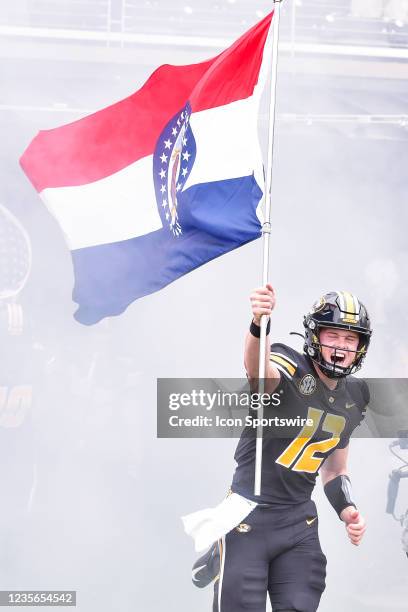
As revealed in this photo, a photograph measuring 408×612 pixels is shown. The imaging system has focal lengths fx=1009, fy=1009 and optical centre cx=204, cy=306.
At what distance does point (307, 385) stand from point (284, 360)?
16 centimetres

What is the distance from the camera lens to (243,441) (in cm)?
477

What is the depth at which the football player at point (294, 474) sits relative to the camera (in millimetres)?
4516

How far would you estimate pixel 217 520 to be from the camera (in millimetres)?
4543

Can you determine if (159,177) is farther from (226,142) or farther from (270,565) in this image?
(270,565)

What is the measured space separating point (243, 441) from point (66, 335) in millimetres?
4303

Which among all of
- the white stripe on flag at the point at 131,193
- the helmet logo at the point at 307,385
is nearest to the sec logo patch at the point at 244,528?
the helmet logo at the point at 307,385

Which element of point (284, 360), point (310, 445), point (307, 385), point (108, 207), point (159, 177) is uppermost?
point (159, 177)

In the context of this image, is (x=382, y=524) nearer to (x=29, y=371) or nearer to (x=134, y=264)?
(x=29, y=371)

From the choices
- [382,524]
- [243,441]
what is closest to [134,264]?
[243,441]

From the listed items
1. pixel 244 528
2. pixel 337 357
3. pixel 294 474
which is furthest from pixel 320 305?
pixel 244 528

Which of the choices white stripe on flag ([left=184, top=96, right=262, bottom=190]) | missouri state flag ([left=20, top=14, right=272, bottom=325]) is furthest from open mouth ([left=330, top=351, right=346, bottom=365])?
white stripe on flag ([left=184, top=96, right=262, bottom=190])

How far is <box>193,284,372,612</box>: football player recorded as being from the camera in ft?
14.8

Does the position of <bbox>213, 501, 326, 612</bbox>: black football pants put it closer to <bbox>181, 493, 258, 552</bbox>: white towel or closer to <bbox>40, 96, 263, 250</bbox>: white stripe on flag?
<bbox>181, 493, 258, 552</bbox>: white towel

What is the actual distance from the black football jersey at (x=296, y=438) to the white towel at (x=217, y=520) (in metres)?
0.07
